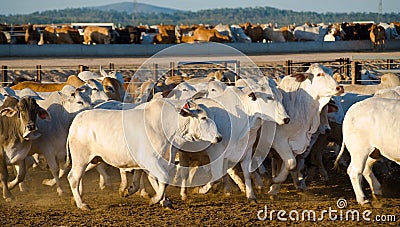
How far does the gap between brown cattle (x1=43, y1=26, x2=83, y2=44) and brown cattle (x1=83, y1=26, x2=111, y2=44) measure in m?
0.49

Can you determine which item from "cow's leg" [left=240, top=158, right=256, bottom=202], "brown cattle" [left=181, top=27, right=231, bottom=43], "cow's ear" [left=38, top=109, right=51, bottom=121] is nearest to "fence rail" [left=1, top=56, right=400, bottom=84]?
"cow's leg" [left=240, top=158, right=256, bottom=202]

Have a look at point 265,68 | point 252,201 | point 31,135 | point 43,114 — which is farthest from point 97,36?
point 252,201

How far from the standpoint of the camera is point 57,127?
38.5 ft

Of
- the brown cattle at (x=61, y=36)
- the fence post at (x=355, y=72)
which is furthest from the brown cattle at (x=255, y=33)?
the fence post at (x=355, y=72)

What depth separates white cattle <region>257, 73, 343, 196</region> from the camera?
1113cm

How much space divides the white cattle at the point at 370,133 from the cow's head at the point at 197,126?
1.63m

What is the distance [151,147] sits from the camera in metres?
9.87

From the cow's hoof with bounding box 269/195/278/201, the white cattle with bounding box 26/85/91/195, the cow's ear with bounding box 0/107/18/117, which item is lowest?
the cow's hoof with bounding box 269/195/278/201

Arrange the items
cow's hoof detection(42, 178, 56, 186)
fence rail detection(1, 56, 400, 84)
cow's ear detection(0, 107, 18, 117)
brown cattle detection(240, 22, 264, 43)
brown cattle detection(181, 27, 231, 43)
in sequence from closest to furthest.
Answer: cow's ear detection(0, 107, 18, 117) < cow's hoof detection(42, 178, 56, 186) < fence rail detection(1, 56, 400, 84) < brown cattle detection(181, 27, 231, 43) < brown cattle detection(240, 22, 264, 43)

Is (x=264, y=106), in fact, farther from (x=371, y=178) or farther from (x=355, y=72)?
(x=355, y=72)

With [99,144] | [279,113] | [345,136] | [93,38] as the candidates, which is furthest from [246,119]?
[93,38]

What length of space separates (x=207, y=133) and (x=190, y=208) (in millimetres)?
928

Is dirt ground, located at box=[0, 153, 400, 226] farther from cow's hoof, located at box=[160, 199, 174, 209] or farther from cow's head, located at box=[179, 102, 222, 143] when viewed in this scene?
cow's head, located at box=[179, 102, 222, 143]

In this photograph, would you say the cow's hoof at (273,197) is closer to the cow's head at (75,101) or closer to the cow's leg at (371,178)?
the cow's leg at (371,178)
